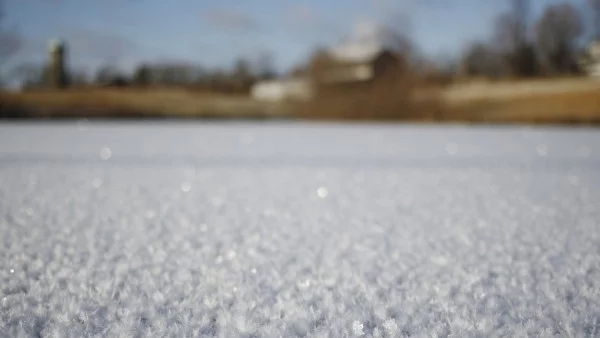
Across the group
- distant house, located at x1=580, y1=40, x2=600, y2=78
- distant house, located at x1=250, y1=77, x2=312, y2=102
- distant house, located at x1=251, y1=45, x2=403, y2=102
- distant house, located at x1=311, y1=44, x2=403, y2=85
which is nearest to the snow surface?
distant house, located at x1=580, y1=40, x2=600, y2=78

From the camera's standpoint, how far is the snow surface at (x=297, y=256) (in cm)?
113

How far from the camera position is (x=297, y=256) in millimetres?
1706

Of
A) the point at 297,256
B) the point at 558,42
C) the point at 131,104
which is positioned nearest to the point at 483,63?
the point at 558,42

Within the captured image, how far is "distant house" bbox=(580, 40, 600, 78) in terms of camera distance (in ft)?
40.7

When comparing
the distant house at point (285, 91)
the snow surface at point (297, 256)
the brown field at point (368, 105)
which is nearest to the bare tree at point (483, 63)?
the brown field at point (368, 105)

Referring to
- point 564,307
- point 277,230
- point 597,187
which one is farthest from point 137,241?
point 597,187

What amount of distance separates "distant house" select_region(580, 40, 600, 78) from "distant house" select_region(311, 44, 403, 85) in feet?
17.6

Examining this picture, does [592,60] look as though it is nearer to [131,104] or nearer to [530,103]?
[530,103]

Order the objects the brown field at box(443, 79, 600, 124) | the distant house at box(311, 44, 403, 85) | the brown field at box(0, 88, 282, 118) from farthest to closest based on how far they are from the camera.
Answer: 1. the distant house at box(311, 44, 403, 85)
2. the brown field at box(0, 88, 282, 118)
3. the brown field at box(443, 79, 600, 124)

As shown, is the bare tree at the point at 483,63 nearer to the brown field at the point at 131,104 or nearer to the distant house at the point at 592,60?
the distant house at the point at 592,60

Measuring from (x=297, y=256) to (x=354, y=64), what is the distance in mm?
16549

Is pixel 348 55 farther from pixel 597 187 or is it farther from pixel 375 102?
pixel 597 187

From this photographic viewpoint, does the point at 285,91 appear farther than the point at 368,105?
Yes

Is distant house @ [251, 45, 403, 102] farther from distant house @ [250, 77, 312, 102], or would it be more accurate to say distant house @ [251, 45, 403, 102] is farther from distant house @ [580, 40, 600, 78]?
distant house @ [580, 40, 600, 78]
